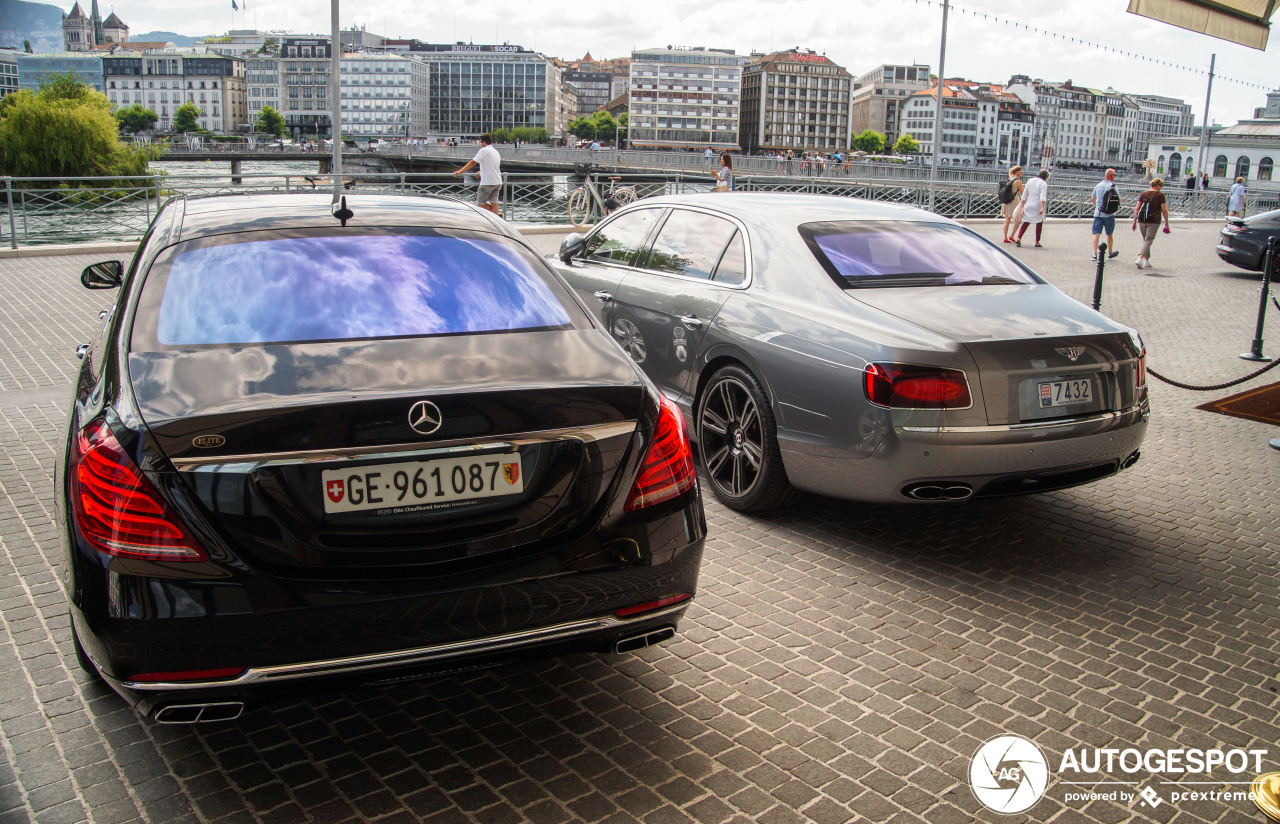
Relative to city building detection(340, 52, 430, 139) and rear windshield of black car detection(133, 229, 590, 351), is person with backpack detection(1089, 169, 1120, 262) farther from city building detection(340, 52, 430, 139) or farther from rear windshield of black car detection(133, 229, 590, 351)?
city building detection(340, 52, 430, 139)

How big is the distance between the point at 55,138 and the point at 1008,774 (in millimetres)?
56934

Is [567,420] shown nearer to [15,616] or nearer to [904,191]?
[15,616]

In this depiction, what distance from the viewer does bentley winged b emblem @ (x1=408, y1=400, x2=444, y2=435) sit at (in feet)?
8.04

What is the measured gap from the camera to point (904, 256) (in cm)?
530

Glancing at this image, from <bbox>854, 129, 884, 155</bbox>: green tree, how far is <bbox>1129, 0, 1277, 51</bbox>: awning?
19347 centimetres

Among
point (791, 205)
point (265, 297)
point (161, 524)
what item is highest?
point (791, 205)

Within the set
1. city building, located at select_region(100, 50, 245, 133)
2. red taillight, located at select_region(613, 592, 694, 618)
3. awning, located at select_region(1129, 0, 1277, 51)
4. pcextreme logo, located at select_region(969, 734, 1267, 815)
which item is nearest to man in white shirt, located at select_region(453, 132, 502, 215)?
awning, located at select_region(1129, 0, 1277, 51)

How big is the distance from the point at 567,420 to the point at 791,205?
3511mm

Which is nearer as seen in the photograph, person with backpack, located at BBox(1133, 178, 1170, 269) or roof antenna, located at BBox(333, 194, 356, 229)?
roof antenna, located at BBox(333, 194, 356, 229)

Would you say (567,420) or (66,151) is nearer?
(567,420)

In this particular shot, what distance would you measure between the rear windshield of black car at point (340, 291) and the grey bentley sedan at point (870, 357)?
62.7 inches

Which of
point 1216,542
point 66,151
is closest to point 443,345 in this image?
point 1216,542

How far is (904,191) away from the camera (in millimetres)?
35906

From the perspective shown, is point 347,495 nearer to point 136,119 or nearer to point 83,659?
point 83,659
